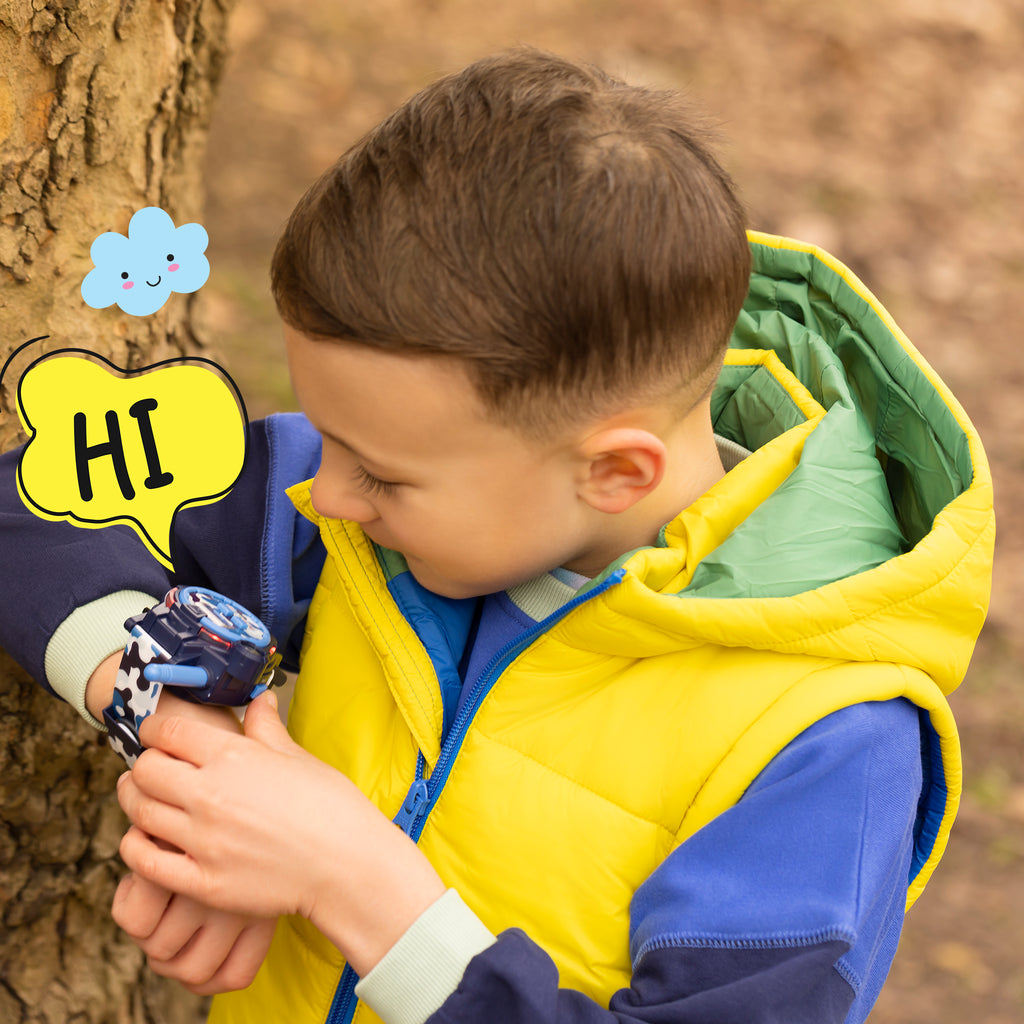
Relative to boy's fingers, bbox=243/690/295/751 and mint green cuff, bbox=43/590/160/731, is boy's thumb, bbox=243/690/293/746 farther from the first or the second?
mint green cuff, bbox=43/590/160/731

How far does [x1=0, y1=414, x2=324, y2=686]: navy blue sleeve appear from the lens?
118 cm

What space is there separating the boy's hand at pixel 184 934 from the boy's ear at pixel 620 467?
0.56 meters

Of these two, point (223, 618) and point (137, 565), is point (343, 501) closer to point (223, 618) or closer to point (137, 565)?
point (223, 618)

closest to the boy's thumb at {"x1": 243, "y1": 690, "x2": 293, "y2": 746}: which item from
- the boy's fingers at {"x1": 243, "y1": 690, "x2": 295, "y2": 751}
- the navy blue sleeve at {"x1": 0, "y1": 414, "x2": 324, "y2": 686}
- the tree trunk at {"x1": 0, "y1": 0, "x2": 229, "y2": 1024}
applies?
the boy's fingers at {"x1": 243, "y1": 690, "x2": 295, "y2": 751}

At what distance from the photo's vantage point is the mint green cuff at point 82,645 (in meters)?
1.16

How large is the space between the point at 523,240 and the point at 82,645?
2.10 feet

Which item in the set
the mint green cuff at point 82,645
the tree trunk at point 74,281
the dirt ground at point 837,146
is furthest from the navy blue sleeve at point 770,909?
the dirt ground at point 837,146

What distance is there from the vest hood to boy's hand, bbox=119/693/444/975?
0.93 feet

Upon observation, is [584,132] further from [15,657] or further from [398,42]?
[398,42]

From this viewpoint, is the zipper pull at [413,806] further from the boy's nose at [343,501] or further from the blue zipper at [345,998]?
the boy's nose at [343,501]

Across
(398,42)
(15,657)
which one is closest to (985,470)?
(15,657)

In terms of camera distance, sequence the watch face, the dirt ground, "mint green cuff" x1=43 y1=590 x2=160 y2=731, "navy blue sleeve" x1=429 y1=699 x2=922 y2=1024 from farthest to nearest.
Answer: the dirt ground → "mint green cuff" x1=43 y1=590 x2=160 y2=731 → the watch face → "navy blue sleeve" x1=429 y1=699 x2=922 y2=1024

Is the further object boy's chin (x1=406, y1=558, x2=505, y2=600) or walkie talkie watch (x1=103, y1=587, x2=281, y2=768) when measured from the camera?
boy's chin (x1=406, y1=558, x2=505, y2=600)

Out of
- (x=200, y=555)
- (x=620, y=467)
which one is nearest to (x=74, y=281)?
(x=200, y=555)
